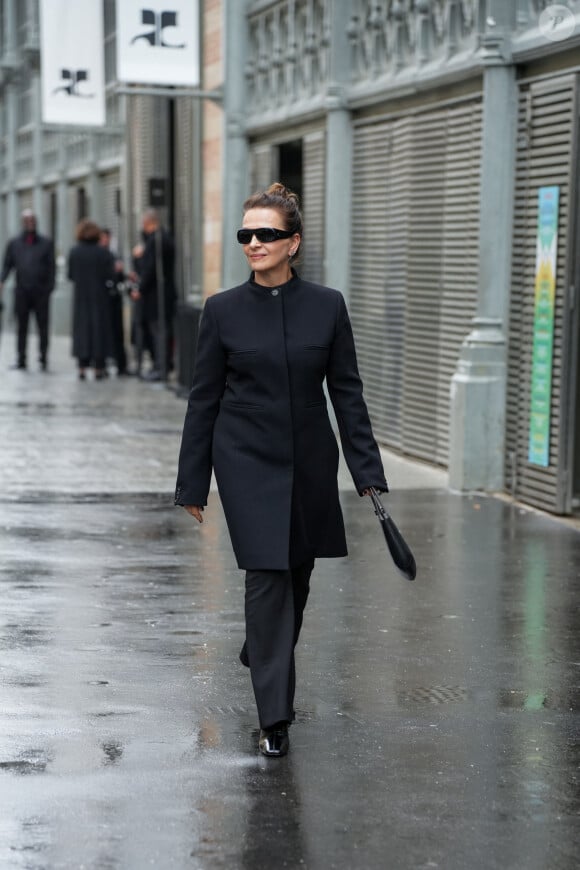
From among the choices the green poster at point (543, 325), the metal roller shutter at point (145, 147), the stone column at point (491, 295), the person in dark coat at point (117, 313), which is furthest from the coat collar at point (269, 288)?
the metal roller shutter at point (145, 147)

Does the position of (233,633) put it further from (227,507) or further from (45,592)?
(227,507)

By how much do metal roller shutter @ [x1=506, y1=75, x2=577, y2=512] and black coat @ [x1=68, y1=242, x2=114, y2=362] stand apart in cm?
1069

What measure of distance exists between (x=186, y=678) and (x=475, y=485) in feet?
18.7

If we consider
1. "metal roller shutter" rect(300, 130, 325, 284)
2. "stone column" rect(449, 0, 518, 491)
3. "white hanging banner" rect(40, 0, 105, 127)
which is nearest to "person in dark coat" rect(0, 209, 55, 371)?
"white hanging banner" rect(40, 0, 105, 127)

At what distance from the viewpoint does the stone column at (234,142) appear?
62.6 feet

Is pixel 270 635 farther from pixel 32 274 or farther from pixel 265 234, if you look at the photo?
pixel 32 274

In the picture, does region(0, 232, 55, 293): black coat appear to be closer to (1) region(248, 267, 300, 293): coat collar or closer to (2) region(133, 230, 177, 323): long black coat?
(2) region(133, 230, 177, 323): long black coat

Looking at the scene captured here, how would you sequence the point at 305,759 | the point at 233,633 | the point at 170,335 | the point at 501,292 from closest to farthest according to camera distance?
1. the point at 305,759
2. the point at 233,633
3. the point at 501,292
4. the point at 170,335

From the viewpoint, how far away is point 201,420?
5902 millimetres

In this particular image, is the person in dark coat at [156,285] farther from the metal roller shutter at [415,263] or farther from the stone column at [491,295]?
the stone column at [491,295]

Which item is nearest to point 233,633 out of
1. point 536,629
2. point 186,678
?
point 186,678

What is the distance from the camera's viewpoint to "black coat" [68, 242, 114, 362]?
2192 centimetres

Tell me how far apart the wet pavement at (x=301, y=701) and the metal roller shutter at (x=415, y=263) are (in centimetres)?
233

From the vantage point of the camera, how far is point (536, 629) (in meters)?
7.77
